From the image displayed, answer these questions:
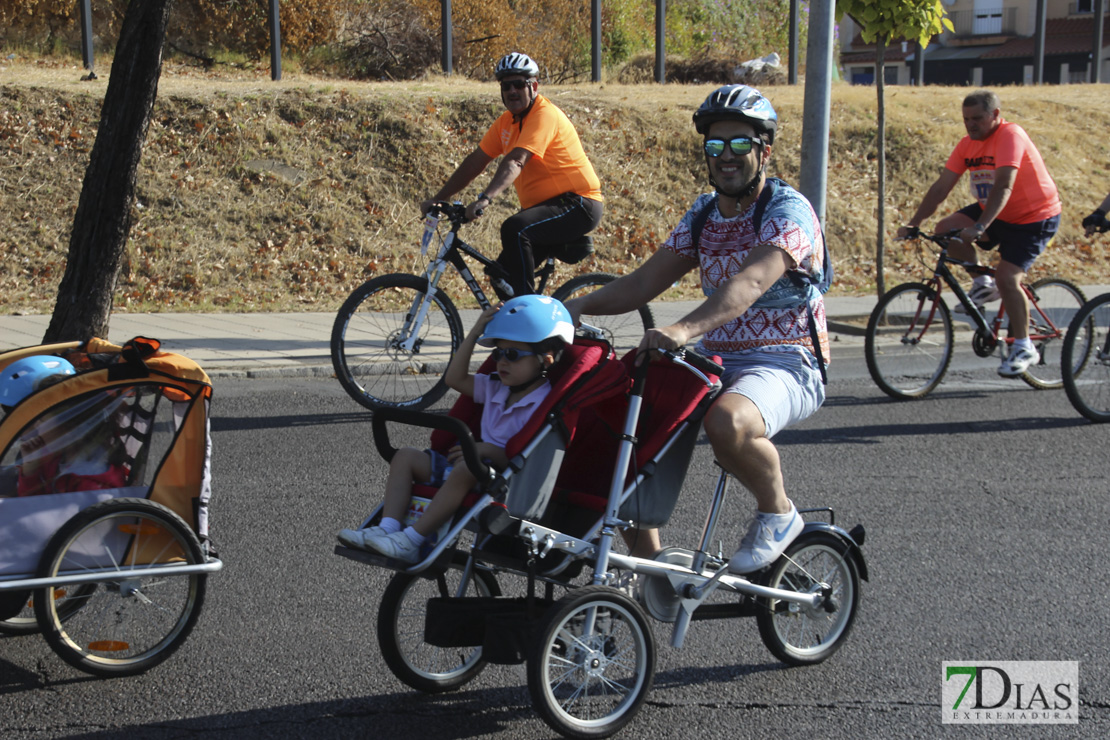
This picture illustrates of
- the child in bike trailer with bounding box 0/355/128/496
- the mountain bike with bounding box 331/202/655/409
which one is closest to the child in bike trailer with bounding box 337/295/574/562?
the child in bike trailer with bounding box 0/355/128/496

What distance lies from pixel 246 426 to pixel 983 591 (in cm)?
462

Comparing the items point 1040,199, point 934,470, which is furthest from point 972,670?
point 1040,199

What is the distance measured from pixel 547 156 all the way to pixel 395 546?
5.35 metres

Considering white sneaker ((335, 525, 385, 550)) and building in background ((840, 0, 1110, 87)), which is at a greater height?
building in background ((840, 0, 1110, 87))

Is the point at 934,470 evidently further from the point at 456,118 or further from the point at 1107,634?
the point at 456,118

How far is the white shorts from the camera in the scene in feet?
12.2

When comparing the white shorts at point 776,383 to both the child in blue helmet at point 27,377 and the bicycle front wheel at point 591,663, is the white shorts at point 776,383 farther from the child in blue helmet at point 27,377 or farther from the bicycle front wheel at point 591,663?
the child in blue helmet at point 27,377

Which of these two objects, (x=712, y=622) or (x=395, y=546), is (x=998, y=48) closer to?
(x=712, y=622)

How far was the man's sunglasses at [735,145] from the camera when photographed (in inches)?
151

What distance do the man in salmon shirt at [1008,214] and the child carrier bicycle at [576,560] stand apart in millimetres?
5331

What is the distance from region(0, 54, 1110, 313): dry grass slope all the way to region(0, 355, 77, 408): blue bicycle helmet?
26.2 feet

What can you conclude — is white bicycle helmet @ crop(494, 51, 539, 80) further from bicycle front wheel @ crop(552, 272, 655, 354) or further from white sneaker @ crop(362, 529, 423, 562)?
white sneaker @ crop(362, 529, 423, 562)

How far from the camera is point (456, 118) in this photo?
56.5 ft

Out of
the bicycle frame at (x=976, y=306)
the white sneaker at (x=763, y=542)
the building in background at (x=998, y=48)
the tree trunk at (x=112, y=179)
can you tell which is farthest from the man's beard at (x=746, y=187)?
the building in background at (x=998, y=48)
